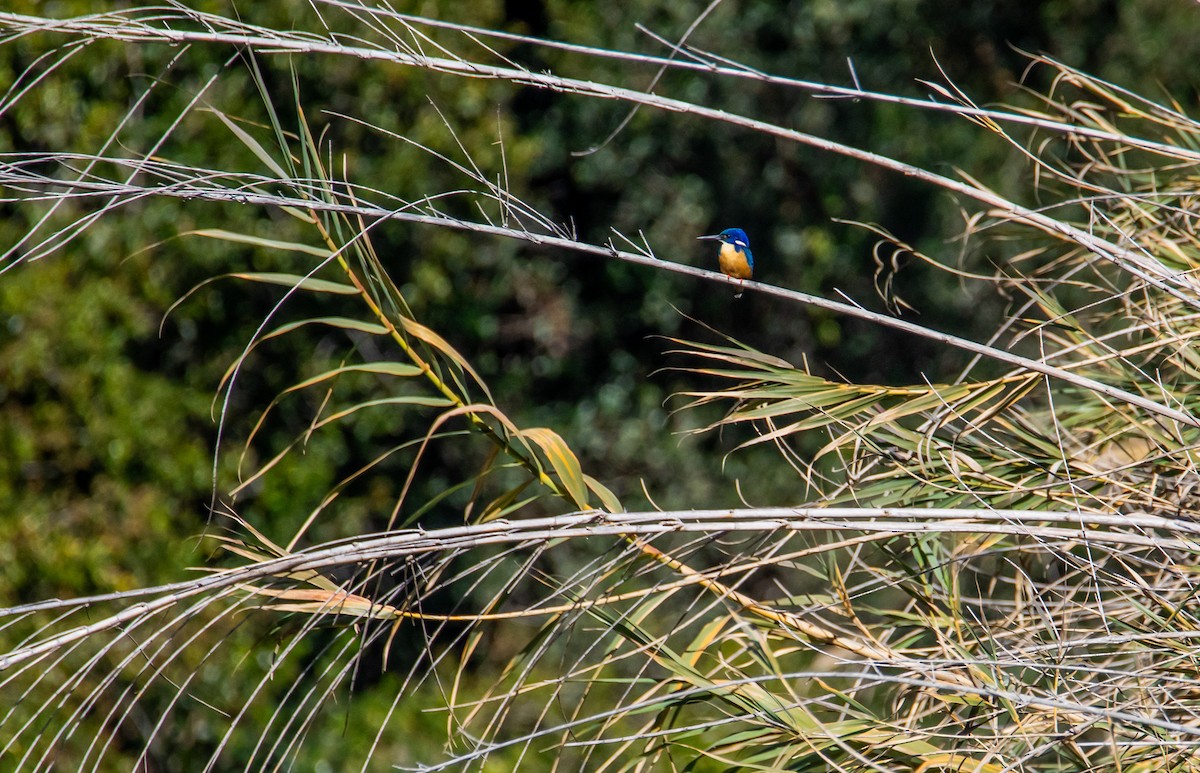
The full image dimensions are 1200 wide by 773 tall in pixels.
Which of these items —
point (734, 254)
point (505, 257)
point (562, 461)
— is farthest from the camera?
point (505, 257)

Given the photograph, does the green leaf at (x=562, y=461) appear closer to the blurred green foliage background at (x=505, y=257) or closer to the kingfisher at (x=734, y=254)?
the kingfisher at (x=734, y=254)

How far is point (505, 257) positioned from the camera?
16.7 feet

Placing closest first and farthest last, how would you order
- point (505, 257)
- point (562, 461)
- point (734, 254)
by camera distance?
point (562, 461) < point (734, 254) < point (505, 257)

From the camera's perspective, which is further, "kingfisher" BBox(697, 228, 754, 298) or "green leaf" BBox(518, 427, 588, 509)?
"kingfisher" BBox(697, 228, 754, 298)

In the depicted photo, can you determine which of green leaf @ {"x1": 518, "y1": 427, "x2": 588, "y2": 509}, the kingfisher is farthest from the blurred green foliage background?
green leaf @ {"x1": 518, "y1": 427, "x2": 588, "y2": 509}

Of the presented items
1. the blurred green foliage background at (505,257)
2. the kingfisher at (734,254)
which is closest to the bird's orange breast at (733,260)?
the kingfisher at (734,254)

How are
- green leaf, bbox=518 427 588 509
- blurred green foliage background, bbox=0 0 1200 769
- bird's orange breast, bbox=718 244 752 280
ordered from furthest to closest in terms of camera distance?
1. blurred green foliage background, bbox=0 0 1200 769
2. bird's orange breast, bbox=718 244 752 280
3. green leaf, bbox=518 427 588 509

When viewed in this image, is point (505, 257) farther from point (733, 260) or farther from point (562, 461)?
point (562, 461)

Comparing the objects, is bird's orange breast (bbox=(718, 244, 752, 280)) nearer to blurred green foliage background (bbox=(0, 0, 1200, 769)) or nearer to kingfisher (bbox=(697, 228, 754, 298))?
kingfisher (bbox=(697, 228, 754, 298))

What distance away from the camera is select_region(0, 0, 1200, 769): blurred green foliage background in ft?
12.5

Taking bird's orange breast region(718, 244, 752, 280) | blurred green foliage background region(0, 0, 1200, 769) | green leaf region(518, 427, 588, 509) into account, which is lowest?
blurred green foliage background region(0, 0, 1200, 769)

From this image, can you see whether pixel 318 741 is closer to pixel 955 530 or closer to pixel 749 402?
pixel 749 402

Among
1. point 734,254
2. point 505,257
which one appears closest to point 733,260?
point 734,254

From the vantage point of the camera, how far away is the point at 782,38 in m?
5.75
